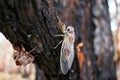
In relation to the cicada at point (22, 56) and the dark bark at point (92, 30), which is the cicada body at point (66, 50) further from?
the dark bark at point (92, 30)

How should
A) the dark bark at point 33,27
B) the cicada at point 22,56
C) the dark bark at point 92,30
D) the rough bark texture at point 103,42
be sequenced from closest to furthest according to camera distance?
the dark bark at point 33,27
the cicada at point 22,56
the dark bark at point 92,30
the rough bark texture at point 103,42

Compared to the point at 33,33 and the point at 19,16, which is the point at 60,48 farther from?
the point at 19,16

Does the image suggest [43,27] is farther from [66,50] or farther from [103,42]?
[103,42]

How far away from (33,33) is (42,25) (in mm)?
64

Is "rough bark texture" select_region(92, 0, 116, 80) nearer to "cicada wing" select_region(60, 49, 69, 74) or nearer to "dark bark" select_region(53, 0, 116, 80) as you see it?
"dark bark" select_region(53, 0, 116, 80)

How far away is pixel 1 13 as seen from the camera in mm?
1462

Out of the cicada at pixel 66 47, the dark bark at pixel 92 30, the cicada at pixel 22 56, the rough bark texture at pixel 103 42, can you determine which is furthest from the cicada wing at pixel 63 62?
the rough bark texture at pixel 103 42

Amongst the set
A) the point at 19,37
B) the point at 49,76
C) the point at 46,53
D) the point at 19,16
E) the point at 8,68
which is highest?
the point at 19,16

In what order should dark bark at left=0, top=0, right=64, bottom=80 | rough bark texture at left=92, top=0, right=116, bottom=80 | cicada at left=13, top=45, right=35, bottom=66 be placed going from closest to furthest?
dark bark at left=0, top=0, right=64, bottom=80 < cicada at left=13, top=45, right=35, bottom=66 < rough bark texture at left=92, top=0, right=116, bottom=80

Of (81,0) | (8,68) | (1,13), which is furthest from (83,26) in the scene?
(8,68)

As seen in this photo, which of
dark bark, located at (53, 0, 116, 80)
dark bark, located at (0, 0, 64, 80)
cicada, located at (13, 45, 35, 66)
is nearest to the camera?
dark bark, located at (0, 0, 64, 80)

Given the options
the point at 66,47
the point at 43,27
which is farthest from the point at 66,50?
the point at 43,27

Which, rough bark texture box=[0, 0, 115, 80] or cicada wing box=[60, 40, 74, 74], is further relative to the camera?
cicada wing box=[60, 40, 74, 74]

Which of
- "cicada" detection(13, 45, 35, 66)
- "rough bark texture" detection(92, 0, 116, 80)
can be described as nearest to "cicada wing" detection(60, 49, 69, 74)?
"cicada" detection(13, 45, 35, 66)
